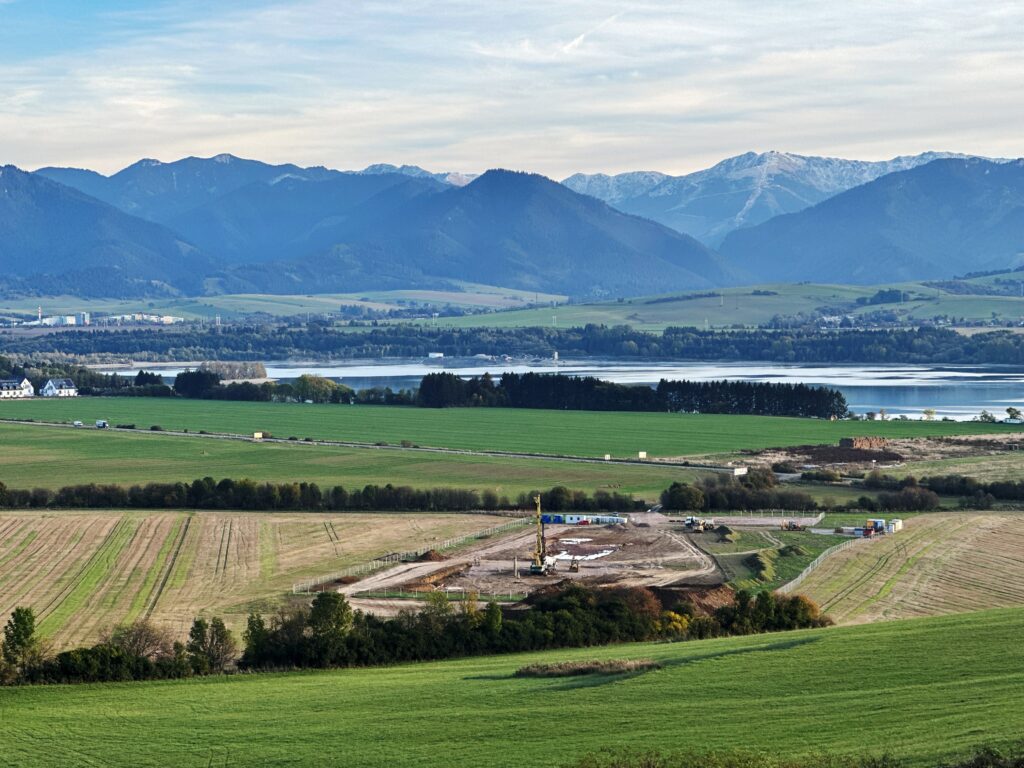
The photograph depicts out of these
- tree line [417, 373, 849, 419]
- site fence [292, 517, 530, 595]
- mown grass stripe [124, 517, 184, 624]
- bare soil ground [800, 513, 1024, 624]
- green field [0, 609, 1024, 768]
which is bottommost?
bare soil ground [800, 513, 1024, 624]

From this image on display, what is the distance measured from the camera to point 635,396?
89250mm

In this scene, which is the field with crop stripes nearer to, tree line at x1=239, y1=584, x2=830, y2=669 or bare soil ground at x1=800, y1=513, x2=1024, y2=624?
tree line at x1=239, y1=584, x2=830, y2=669

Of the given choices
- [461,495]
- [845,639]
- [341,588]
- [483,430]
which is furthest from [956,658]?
[483,430]

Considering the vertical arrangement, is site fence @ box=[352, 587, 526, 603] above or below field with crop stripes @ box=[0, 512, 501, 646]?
below

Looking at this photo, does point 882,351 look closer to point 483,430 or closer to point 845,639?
point 483,430

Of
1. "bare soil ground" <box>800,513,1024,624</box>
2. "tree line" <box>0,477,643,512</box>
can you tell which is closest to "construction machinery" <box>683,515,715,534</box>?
"tree line" <box>0,477,643,512</box>

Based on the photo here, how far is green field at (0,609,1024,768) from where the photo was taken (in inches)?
730

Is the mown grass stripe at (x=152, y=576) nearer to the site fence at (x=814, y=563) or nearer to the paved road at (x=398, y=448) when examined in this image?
the site fence at (x=814, y=563)

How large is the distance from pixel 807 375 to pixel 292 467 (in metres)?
71.4

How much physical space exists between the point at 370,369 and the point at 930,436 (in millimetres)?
85238

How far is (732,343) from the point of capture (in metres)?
161

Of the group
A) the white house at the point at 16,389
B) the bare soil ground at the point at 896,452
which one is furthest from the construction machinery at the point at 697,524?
the white house at the point at 16,389

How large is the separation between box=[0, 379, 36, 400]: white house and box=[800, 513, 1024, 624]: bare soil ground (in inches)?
3035

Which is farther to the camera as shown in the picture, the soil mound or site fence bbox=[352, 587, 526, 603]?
the soil mound
